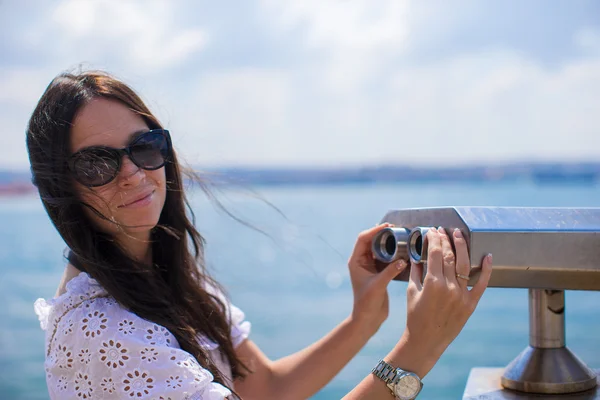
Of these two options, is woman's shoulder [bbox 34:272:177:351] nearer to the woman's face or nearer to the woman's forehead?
the woman's face

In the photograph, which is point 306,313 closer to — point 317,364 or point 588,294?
point 588,294

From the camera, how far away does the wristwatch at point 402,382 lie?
1.17m

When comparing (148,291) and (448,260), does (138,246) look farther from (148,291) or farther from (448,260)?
(448,260)

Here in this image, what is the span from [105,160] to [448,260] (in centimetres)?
75

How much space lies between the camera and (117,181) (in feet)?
4.80

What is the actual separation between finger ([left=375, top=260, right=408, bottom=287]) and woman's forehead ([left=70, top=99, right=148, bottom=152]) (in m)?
0.62

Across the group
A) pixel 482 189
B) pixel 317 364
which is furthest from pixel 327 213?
pixel 317 364

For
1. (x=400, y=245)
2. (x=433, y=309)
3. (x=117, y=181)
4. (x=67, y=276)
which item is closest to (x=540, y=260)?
(x=433, y=309)

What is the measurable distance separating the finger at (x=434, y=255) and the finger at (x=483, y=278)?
0.20ft

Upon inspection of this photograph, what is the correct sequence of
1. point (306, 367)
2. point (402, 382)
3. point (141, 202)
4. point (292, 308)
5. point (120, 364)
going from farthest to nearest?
point (292, 308), point (306, 367), point (141, 202), point (120, 364), point (402, 382)

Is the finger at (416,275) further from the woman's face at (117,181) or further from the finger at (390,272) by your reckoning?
the woman's face at (117,181)

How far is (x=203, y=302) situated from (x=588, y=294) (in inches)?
444

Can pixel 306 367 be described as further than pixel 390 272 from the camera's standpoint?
Yes

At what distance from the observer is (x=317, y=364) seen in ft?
5.75
